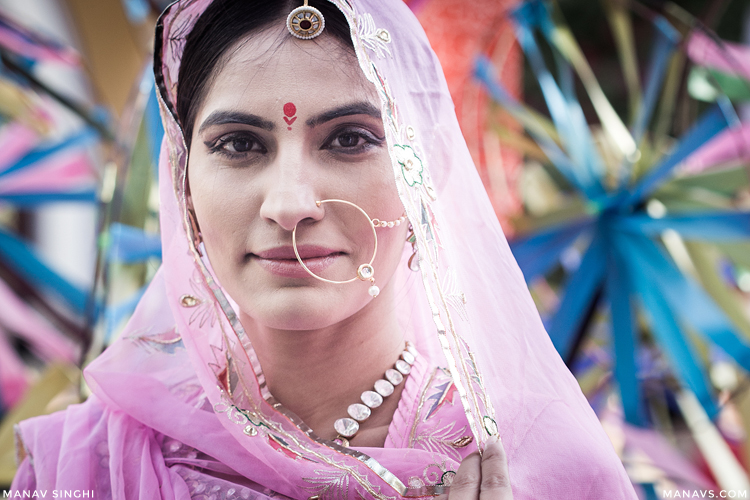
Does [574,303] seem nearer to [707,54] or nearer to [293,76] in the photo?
[707,54]

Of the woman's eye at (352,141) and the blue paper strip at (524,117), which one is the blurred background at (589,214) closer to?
the blue paper strip at (524,117)

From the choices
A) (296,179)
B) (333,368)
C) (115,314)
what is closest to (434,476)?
(333,368)

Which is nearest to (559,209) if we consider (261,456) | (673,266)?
(673,266)

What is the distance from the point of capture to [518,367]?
3.06 ft

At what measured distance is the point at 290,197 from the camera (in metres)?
0.90

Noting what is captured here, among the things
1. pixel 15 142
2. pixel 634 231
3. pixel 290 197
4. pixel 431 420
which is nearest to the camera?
pixel 290 197

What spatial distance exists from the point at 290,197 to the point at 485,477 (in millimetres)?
453

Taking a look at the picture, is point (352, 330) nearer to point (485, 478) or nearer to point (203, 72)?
point (485, 478)

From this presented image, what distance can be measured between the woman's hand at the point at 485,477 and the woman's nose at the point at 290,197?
0.39m

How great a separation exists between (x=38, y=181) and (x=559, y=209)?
235 centimetres

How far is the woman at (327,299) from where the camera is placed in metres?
0.91

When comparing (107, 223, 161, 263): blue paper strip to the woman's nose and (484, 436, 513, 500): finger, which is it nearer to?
the woman's nose

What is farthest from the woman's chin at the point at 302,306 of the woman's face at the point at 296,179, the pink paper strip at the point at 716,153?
the pink paper strip at the point at 716,153

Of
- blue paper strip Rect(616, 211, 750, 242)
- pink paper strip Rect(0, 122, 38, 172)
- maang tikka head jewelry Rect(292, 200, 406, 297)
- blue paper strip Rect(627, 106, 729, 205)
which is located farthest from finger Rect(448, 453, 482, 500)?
pink paper strip Rect(0, 122, 38, 172)
